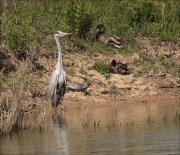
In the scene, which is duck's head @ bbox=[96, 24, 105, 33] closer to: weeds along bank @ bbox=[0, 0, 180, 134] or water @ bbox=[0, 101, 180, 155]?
weeds along bank @ bbox=[0, 0, 180, 134]

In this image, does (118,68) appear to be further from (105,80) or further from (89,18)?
(89,18)

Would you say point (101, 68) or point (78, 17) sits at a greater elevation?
point (78, 17)

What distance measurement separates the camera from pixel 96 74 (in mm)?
17109

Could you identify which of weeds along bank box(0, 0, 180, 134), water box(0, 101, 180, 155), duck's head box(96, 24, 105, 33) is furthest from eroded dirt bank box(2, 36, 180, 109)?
water box(0, 101, 180, 155)

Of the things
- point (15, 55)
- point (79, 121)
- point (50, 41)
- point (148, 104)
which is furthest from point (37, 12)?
point (79, 121)

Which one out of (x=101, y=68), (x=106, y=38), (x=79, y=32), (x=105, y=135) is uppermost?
(x=79, y=32)

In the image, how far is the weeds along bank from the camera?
1662 cm

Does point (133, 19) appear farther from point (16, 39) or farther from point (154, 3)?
point (16, 39)

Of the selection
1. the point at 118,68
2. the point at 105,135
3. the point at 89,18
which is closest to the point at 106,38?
the point at 89,18

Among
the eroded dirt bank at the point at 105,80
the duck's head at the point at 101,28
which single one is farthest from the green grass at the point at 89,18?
the eroded dirt bank at the point at 105,80

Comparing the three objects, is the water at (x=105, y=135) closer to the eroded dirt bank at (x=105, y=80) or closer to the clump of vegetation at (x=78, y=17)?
the eroded dirt bank at (x=105, y=80)

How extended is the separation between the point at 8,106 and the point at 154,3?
8593 mm

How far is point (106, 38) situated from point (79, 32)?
2.66ft

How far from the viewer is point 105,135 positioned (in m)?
11.4
